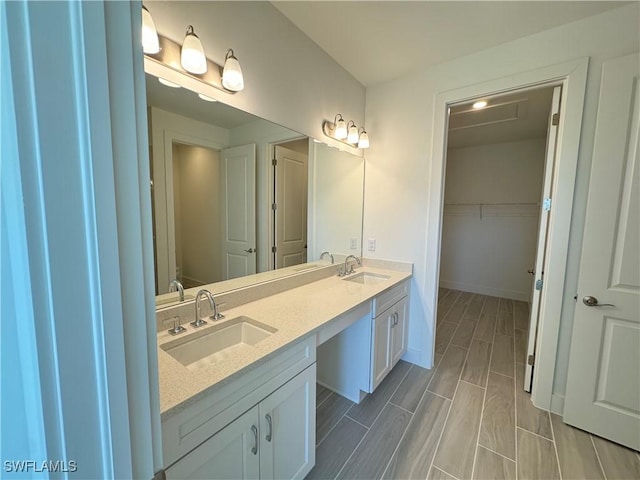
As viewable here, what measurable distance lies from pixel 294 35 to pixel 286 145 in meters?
0.73

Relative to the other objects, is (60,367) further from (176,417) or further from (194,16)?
(194,16)

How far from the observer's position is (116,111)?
360 mm

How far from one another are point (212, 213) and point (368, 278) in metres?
1.58

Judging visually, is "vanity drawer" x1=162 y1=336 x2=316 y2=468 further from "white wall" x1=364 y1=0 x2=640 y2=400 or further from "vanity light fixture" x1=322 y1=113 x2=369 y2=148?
"vanity light fixture" x1=322 y1=113 x2=369 y2=148

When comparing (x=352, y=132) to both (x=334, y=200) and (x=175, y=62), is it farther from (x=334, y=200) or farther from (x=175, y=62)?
(x=175, y=62)

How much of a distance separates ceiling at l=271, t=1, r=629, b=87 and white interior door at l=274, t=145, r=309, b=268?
0.85 m

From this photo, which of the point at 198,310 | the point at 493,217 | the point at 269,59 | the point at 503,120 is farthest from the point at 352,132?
the point at 493,217

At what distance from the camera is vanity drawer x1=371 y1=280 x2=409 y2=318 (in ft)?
6.25

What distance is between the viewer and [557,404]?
1896 mm

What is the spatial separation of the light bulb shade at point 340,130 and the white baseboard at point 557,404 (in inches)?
99.7

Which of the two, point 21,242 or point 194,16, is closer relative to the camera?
point 21,242

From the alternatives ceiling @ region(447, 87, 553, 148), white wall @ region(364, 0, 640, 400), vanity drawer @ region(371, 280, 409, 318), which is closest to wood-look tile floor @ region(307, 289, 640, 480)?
white wall @ region(364, 0, 640, 400)

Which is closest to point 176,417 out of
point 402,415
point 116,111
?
point 116,111

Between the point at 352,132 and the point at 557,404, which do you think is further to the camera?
the point at 352,132
